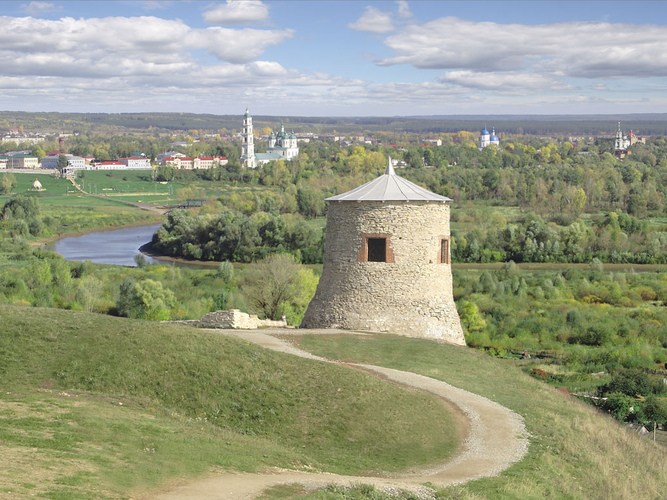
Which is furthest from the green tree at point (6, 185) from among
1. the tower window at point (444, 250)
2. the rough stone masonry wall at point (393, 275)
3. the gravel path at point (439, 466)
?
the gravel path at point (439, 466)

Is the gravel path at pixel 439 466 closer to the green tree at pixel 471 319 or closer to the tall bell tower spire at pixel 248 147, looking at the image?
the green tree at pixel 471 319

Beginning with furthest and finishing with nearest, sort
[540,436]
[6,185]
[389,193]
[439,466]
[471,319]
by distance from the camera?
[6,185], [471,319], [389,193], [540,436], [439,466]

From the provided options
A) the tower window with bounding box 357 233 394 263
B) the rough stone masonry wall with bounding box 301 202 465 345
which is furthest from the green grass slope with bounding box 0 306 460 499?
the tower window with bounding box 357 233 394 263

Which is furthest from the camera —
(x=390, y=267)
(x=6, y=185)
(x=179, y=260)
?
(x=6, y=185)

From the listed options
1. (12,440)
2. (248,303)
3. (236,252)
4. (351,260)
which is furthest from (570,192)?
(12,440)

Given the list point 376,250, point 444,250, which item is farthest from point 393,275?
point 444,250

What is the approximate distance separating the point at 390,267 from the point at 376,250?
89 centimetres

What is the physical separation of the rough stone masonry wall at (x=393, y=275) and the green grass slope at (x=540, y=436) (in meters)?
0.90

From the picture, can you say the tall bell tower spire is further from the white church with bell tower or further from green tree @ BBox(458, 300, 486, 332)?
green tree @ BBox(458, 300, 486, 332)

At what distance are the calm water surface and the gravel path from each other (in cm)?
4137

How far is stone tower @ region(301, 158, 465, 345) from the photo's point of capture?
58.9 ft

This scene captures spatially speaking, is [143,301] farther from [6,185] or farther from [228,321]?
[6,185]

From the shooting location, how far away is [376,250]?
61.3 ft

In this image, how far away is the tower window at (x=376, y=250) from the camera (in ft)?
60.8
